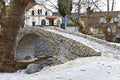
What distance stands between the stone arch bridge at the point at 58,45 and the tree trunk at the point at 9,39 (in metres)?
3.34

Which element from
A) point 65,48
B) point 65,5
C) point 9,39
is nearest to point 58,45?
point 65,48

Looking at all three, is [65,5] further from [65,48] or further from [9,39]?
[9,39]

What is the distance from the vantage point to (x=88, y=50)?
15.1 metres

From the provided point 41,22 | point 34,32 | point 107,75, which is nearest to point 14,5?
point 107,75

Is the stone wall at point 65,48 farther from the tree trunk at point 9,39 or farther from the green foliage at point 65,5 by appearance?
the green foliage at point 65,5

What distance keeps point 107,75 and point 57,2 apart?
25.2m

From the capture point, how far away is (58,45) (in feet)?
71.4

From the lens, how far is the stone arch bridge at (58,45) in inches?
647

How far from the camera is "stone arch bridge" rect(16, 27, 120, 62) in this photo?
53.9ft

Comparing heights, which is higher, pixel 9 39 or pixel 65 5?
pixel 65 5

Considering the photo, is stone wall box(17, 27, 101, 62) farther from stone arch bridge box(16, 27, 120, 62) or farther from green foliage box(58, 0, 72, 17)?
green foliage box(58, 0, 72, 17)

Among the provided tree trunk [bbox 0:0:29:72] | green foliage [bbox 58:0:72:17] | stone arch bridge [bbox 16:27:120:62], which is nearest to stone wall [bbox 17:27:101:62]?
stone arch bridge [bbox 16:27:120:62]

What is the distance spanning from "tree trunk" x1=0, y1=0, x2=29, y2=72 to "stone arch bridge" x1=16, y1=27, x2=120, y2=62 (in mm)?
3343

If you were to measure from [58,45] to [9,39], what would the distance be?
8.40m
